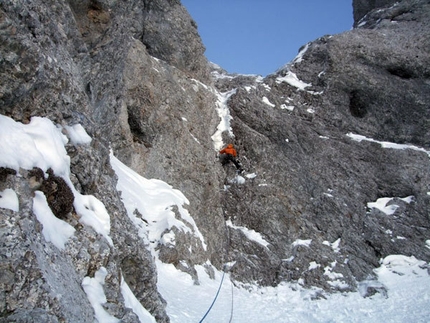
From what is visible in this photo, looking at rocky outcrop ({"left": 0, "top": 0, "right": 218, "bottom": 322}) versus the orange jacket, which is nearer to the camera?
rocky outcrop ({"left": 0, "top": 0, "right": 218, "bottom": 322})

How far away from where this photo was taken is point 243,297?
54.3 ft

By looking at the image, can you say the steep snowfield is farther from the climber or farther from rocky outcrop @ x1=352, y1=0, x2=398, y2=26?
rocky outcrop @ x1=352, y1=0, x2=398, y2=26

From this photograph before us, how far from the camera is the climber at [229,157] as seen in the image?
22.8 metres

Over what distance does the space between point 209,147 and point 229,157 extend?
4.44 ft

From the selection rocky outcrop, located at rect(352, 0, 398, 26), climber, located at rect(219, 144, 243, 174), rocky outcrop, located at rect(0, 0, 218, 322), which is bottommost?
rocky outcrop, located at rect(0, 0, 218, 322)

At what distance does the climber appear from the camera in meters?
22.8

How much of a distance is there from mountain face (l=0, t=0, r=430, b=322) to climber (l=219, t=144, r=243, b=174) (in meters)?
0.66

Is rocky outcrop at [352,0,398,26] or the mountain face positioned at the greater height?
rocky outcrop at [352,0,398,26]

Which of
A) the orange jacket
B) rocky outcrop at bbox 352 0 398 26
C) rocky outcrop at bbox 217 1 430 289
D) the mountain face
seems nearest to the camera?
the mountain face

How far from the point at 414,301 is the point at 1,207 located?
16.5 metres

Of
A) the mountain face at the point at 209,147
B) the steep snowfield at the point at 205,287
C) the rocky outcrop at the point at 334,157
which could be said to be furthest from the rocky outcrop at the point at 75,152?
the rocky outcrop at the point at 334,157

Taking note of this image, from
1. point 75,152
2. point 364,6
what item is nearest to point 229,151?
point 75,152

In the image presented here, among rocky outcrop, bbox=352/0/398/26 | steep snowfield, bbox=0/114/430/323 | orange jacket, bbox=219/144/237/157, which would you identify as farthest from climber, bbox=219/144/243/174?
rocky outcrop, bbox=352/0/398/26

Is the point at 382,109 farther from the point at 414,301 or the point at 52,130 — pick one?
the point at 52,130
